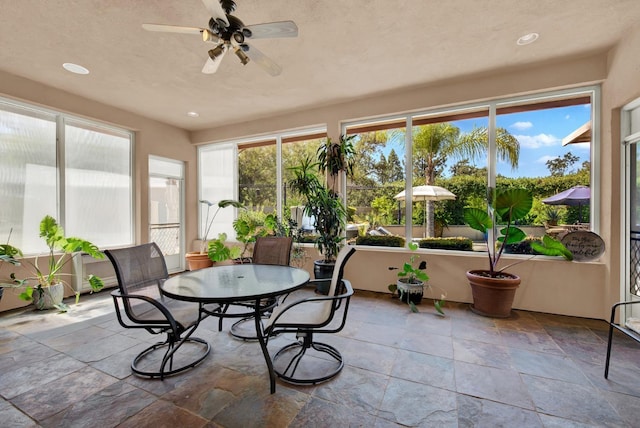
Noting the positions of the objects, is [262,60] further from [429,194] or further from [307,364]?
[429,194]

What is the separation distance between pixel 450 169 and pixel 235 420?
12.5 ft

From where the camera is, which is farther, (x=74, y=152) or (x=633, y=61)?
(x=74, y=152)

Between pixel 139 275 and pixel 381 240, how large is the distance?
10.4 ft

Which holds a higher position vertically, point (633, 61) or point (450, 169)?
point (633, 61)

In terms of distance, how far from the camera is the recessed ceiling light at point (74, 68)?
3.21 meters

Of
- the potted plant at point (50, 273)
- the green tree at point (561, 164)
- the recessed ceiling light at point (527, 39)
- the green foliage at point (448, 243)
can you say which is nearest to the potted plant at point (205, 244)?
the potted plant at point (50, 273)

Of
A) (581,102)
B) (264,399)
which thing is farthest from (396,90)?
(264,399)

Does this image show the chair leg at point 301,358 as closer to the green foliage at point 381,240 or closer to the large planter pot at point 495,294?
the large planter pot at point 495,294

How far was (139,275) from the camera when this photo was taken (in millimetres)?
→ 2422

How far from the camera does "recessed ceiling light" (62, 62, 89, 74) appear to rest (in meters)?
3.21

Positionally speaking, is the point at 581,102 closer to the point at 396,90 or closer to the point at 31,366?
the point at 396,90

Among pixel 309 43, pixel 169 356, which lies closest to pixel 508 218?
pixel 309 43

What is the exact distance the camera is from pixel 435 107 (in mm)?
3922

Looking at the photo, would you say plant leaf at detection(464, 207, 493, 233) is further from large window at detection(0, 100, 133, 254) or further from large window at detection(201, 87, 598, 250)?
large window at detection(0, 100, 133, 254)
